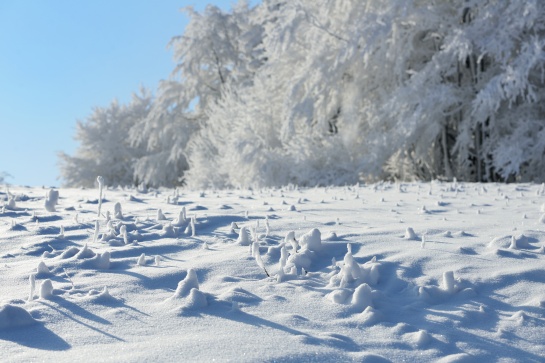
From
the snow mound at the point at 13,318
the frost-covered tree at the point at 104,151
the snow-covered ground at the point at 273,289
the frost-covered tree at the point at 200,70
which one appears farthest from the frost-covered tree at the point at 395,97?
the frost-covered tree at the point at 104,151

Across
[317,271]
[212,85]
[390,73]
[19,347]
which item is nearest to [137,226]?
[317,271]

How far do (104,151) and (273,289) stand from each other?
2914 cm

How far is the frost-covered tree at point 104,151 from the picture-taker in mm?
31219

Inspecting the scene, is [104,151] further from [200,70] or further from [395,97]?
[395,97]

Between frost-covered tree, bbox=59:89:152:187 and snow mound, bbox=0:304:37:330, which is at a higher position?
frost-covered tree, bbox=59:89:152:187

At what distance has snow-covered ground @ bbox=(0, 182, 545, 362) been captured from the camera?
2.74 meters

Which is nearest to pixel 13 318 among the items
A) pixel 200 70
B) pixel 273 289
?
pixel 273 289

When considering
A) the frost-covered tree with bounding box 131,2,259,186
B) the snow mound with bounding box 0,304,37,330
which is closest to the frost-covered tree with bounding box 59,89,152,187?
the frost-covered tree with bounding box 131,2,259,186

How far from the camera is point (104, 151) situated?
31.1 meters

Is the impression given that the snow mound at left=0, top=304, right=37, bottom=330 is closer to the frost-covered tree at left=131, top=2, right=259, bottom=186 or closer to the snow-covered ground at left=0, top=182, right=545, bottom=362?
the snow-covered ground at left=0, top=182, right=545, bottom=362

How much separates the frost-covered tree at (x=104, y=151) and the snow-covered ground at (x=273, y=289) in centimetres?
2648

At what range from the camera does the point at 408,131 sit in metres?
13.6

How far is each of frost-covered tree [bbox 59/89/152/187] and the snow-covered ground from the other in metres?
26.5

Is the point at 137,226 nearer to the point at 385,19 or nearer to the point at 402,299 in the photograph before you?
the point at 402,299
